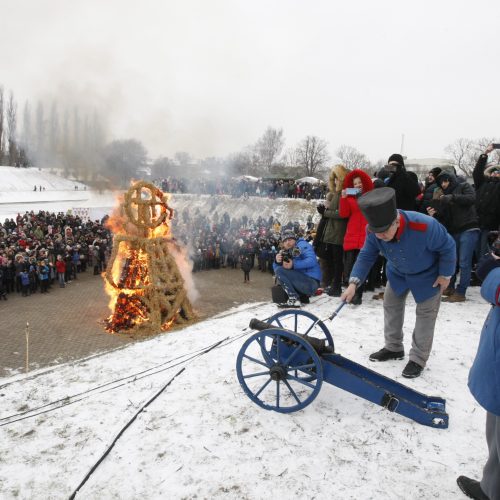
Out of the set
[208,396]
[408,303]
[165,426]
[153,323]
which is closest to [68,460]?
[165,426]

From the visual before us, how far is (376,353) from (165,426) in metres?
2.47

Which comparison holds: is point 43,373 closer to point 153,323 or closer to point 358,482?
point 358,482

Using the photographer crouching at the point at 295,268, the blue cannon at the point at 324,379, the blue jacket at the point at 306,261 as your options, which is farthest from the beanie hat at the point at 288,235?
the blue cannon at the point at 324,379

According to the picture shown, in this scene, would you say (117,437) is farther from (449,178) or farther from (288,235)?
(449,178)

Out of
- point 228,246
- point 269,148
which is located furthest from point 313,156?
point 228,246

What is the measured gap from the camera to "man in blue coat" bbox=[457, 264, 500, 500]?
2357 mm

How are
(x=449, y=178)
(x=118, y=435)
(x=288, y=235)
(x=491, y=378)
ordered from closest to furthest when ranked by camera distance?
(x=491, y=378) → (x=118, y=435) → (x=288, y=235) → (x=449, y=178)

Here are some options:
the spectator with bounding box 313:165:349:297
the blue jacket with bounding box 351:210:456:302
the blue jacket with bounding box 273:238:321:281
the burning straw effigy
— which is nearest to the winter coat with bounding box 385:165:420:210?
the spectator with bounding box 313:165:349:297

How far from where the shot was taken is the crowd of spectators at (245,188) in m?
35.1

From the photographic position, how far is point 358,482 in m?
3.04

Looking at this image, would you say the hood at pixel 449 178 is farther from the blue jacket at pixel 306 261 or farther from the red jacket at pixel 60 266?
the red jacket at pixel 60 266

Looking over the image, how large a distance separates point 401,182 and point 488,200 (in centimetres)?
171

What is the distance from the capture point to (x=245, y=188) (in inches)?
1390

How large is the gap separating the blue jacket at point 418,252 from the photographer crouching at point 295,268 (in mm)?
2267
